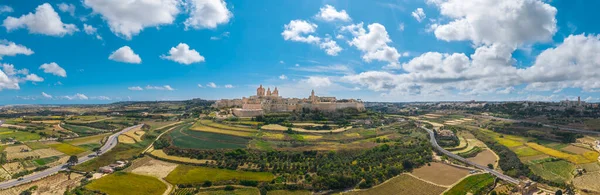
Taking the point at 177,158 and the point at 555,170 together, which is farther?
the point at 177,158

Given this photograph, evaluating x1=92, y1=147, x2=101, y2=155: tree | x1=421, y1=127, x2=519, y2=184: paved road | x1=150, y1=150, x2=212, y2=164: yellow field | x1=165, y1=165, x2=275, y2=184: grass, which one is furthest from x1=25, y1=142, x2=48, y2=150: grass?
x1=421, y1=127, x2=519, y2=184: paved road

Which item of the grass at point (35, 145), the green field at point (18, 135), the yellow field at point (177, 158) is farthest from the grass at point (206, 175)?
the green field at point (18, 135)

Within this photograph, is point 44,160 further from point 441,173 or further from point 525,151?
point 525,151

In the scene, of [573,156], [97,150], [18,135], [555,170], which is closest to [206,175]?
[97,150]

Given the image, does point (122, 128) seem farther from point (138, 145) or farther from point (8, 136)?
point (138, 145)

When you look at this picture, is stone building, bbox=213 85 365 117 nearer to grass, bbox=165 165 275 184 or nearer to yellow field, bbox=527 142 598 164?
grass, bbox=165 165 275 184

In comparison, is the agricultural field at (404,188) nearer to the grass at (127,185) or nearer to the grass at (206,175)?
the grass at (206,175)
